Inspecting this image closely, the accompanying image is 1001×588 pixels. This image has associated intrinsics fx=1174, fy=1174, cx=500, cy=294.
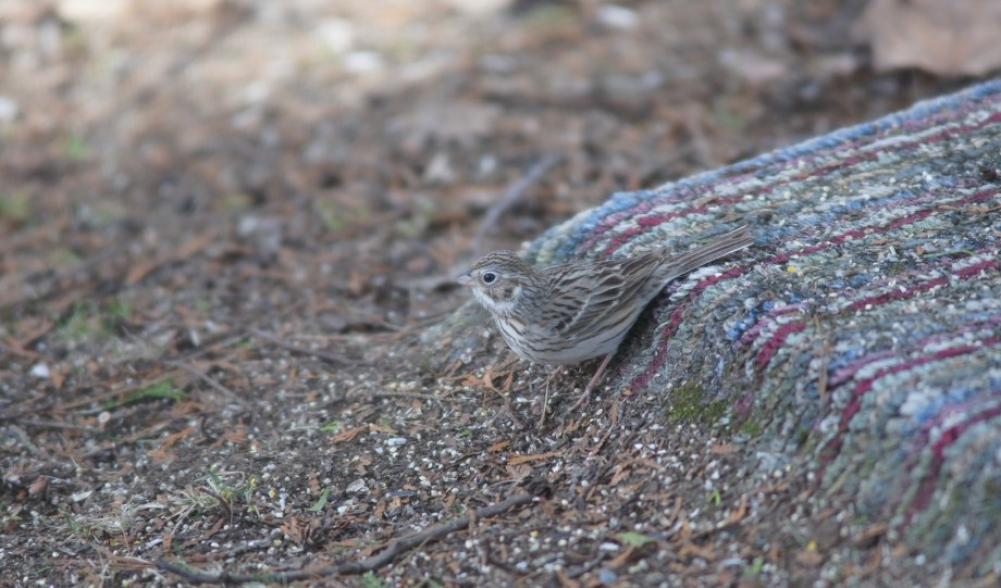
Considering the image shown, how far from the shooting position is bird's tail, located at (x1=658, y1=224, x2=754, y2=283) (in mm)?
4652

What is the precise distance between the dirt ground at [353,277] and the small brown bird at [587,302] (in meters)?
0.25

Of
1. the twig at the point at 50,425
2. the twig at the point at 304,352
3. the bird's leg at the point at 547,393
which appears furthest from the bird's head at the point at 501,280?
the twig at the point at 50,425

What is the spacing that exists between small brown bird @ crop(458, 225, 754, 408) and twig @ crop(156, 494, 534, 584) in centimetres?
65

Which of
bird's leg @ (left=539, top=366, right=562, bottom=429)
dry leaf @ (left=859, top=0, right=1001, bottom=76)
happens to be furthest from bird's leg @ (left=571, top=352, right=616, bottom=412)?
dry leaf @ (left=859, top=0, right=1001, bottom=76)

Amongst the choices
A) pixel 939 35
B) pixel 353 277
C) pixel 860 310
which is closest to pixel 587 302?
pixel 860 310

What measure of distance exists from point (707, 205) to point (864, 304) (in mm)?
1138

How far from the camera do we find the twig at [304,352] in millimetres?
5758

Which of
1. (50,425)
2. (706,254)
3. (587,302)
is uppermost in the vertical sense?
(706,254)

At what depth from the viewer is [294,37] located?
377 inches

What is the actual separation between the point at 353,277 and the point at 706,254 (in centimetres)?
271

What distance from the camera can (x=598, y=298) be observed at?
479cm

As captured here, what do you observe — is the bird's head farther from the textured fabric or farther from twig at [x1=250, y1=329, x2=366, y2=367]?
twig at [x1=250, y1=329, x2=366, y2=367]

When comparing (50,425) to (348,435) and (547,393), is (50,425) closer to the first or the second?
(348,435)

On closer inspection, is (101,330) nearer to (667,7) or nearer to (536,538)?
(536,538)
